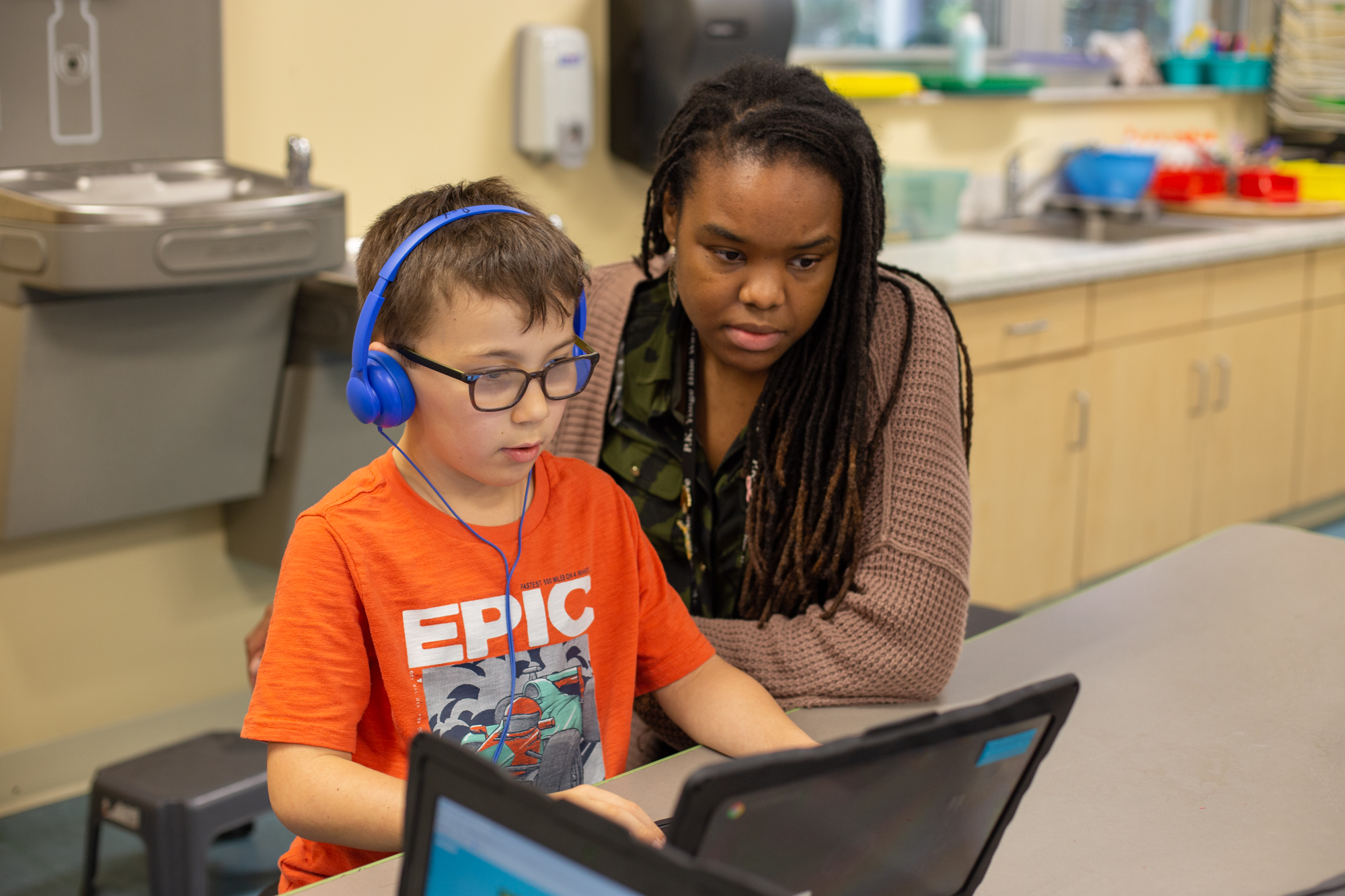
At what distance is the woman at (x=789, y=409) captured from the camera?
43.6 inches

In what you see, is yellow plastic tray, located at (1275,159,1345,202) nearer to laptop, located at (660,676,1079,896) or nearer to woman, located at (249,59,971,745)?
woman, located at (249,59,971,745)

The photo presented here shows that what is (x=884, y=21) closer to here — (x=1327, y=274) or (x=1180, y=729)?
(x=1327, y=274)

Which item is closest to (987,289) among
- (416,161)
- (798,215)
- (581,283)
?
(416,161)

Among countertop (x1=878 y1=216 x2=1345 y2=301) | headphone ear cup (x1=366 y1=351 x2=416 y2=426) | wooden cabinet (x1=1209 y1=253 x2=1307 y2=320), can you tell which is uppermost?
headphone ear cup (x1=366 y1=351 x2=416 y2=426)

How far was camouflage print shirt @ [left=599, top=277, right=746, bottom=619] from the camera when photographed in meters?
1.28

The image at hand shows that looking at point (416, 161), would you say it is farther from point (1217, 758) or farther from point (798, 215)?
point (1217, 758)

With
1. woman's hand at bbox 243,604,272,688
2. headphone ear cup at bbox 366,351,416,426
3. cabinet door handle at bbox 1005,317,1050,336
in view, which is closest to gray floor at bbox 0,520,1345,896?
woman's hand at bbox 243,604,272,688

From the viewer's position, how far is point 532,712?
0.96m

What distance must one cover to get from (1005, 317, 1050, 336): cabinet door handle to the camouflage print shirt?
1.65 m

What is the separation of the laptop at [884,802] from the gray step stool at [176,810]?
1.45 m

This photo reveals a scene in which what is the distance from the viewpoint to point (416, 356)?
88 centimetres

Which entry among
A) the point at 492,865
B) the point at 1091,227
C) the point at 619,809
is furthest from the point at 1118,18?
the point at 492,865

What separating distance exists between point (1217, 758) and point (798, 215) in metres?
0.56

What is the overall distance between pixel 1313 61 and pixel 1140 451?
78.9 inches
